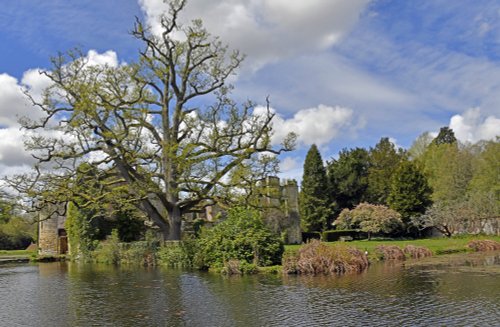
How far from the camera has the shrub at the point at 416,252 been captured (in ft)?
77.8

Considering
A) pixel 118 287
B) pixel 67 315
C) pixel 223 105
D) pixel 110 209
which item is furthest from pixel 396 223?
pixel 67 315

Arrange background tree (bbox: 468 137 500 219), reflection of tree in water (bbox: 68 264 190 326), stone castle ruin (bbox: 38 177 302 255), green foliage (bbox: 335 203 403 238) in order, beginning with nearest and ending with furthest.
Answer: reflection of tree in water (bbox: 68 264 190 326) < background tree (bbox: 468 137 500 219) < green foliage (bbox: 335 203 403 238) < stone castle ruin (bbox: 38 177 302 255)

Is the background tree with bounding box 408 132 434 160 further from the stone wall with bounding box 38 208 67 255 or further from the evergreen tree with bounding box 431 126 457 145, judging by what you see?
the stone wall with bounding box 38 208 67 255

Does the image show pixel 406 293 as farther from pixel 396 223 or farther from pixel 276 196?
pixel 396 223

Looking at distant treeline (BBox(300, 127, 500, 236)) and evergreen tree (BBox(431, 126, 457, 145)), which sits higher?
evergreen tree (BBox(431, 126, 457, 145))

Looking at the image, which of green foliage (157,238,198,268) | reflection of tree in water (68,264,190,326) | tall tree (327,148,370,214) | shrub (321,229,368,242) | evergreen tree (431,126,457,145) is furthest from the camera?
evergreen tree (431,126,457,145)

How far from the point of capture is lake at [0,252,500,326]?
9859 mm

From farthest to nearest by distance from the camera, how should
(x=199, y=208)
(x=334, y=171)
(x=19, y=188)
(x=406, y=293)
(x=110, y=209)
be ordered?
(x=334, y=171) < (x=110, y=209) < (x=199, y=208) < (x=19, y=188) < (x=406, y=293)

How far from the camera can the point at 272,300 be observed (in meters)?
12.2

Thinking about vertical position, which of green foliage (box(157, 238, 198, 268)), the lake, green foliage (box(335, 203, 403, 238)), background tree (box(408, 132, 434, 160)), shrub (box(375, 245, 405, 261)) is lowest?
the lake

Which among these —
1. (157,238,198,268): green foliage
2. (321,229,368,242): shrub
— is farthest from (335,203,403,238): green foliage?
(157,238,198,268): green foliage

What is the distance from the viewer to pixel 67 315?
1152 centimetres

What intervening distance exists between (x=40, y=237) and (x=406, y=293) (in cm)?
3647

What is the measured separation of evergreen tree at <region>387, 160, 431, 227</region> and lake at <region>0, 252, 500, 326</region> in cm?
2509
